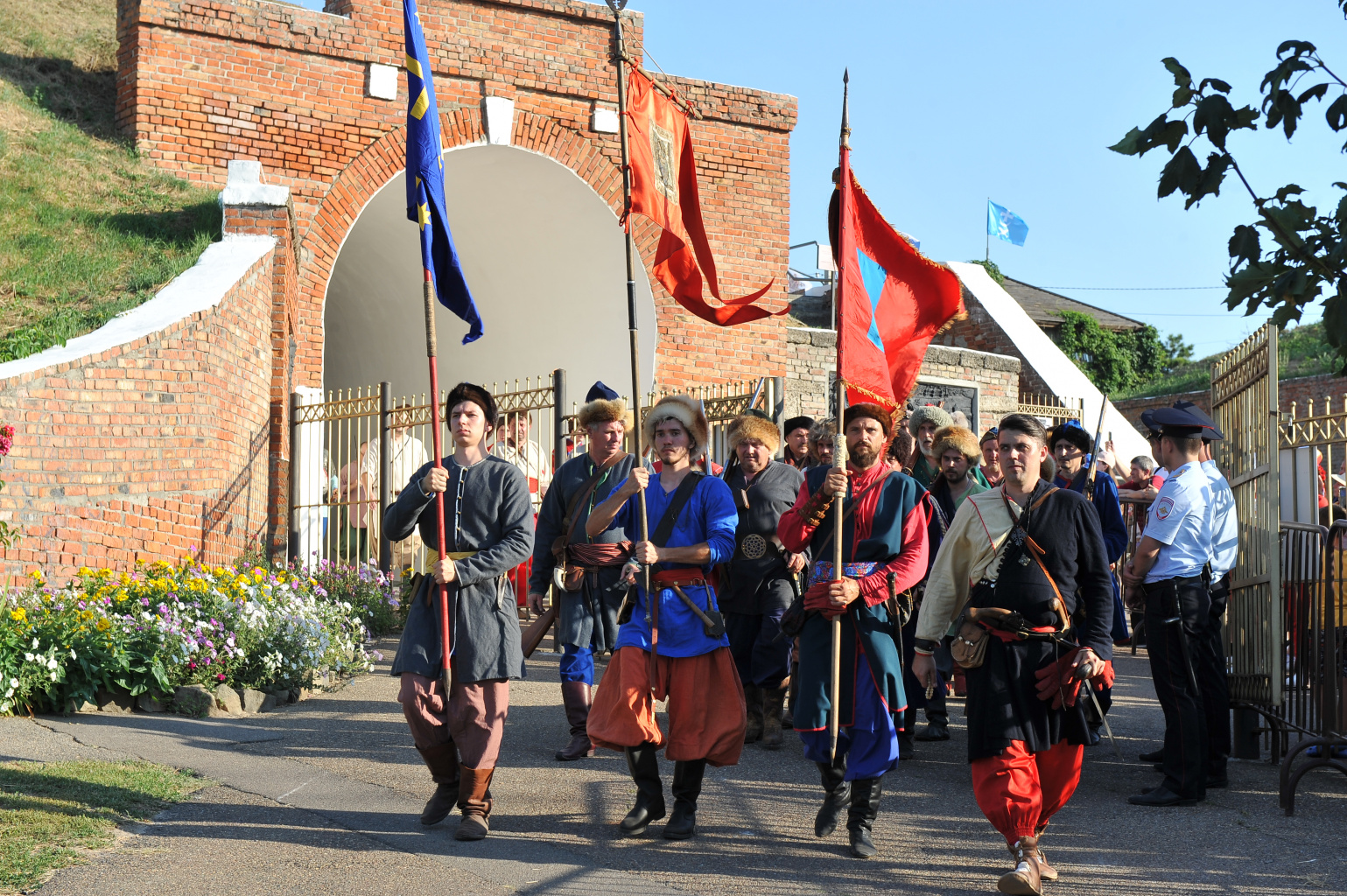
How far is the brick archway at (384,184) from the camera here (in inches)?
566

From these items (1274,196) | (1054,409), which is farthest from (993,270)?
(1274,196)

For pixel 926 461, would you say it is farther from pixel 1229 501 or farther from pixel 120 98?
pixel 120 98

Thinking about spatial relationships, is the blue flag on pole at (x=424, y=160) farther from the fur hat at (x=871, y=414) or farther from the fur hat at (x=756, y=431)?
the fur hat at (x=756, y=431)

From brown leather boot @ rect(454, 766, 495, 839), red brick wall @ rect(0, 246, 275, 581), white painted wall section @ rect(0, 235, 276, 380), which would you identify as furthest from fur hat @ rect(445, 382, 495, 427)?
white painted wall section @ rect(0, 235, 276, 380)

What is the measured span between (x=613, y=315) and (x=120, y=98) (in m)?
6.48

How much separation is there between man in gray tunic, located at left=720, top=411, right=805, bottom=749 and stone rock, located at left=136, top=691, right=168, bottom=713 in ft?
11.1

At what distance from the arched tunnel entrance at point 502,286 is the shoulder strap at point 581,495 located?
9416 millimetres

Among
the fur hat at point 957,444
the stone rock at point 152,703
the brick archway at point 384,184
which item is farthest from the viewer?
the brick archway at point 384,184

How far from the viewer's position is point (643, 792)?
529 centimetres

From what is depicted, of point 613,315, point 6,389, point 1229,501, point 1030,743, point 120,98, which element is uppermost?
point 120,98

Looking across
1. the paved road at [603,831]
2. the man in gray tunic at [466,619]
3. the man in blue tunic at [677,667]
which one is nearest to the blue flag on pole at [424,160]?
the man in gray tunic at [466,619]

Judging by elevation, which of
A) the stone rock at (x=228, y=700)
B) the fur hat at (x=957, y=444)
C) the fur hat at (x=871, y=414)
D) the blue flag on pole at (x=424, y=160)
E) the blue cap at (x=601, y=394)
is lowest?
the stone rock at (x=228, y=700)

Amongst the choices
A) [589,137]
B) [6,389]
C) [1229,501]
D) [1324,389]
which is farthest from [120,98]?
[1324,389]

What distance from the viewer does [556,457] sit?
11.2 metres
